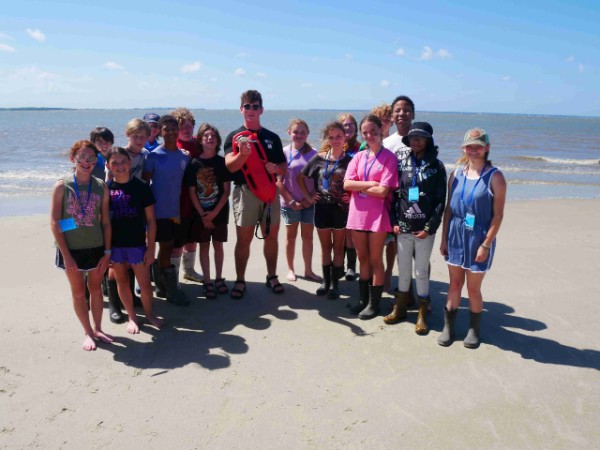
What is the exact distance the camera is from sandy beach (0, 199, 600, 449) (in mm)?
2918

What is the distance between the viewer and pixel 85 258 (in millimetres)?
3783

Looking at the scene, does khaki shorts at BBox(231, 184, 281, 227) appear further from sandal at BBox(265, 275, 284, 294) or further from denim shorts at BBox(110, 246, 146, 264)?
denim shorts at BBox(110, 246, 146, 264)

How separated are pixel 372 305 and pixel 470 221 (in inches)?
54.3

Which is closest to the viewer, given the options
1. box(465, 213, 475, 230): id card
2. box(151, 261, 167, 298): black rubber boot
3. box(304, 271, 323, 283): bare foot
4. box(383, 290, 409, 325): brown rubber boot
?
box(465, 213, 475, 230): id card

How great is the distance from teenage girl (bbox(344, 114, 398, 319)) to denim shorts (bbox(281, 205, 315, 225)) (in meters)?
0.99

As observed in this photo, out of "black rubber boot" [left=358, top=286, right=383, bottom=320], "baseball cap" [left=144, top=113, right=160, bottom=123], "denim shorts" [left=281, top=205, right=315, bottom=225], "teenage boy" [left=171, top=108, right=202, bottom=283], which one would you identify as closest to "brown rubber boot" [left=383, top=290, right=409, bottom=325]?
"black rubber boot" [left=358, top=286, right=383, bottom=320]

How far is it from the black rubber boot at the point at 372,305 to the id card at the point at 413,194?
1.01 metres

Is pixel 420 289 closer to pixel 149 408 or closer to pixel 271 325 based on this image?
pixel 271 325

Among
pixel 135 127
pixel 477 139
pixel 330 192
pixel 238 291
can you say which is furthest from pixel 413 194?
pixel 135 127

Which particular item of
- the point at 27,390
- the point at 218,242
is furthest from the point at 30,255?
the point at 27,390

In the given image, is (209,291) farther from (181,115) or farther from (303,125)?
(303,125)

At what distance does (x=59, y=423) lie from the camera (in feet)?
9.87

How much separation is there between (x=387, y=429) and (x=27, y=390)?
2.61 meters

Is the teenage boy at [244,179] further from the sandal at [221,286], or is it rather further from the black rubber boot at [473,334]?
the black rubber boot at [473,334]
